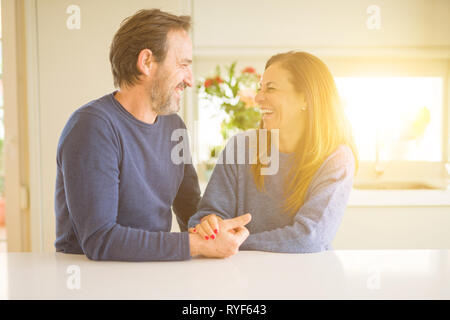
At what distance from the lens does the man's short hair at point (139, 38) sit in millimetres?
1199

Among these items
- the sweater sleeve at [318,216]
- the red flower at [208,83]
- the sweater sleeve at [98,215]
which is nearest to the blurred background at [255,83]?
the red flower at [208,83]

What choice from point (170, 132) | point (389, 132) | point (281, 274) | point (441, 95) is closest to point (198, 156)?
point (389, 132)

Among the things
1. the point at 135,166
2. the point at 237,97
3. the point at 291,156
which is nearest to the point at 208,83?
the point at 237,97

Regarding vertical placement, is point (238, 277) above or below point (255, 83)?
below

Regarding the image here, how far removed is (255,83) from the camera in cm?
266

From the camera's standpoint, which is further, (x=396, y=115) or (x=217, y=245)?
(x=396, y=115)

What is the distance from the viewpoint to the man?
94 centimetres

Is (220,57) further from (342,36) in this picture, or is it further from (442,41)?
(442,41)

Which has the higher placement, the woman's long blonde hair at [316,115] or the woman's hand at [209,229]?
the woman's long blonde hair at [316,115]

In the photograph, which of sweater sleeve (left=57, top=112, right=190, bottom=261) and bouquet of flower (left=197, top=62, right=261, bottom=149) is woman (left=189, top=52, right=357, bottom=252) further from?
bouquet of flower (left=197, top=62, right=261, bottom=149)

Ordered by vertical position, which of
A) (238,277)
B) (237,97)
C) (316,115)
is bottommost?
(238,277)

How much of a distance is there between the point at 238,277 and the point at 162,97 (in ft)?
2.00

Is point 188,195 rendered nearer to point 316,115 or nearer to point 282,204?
point 282,204

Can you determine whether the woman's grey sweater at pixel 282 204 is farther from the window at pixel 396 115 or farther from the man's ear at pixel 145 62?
the window at pixel 396 115
